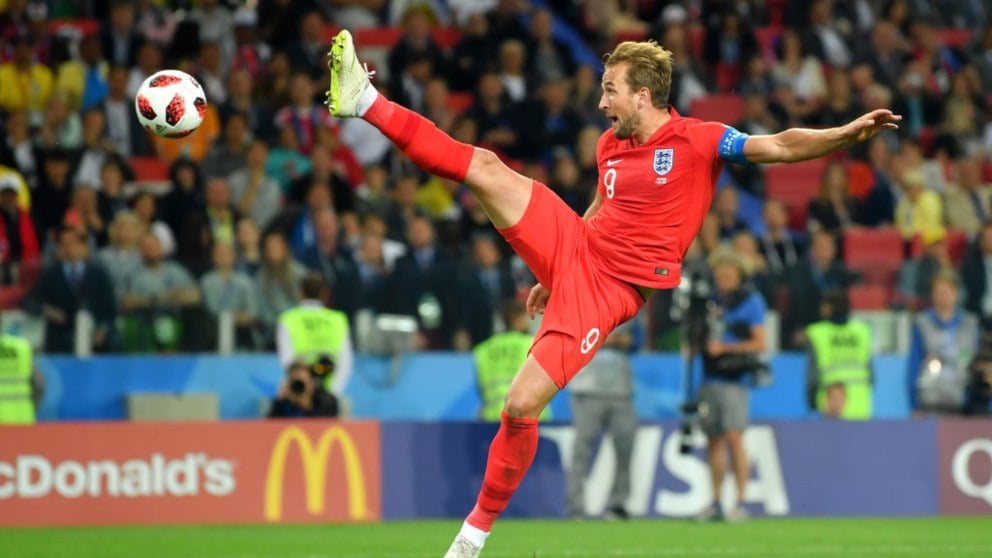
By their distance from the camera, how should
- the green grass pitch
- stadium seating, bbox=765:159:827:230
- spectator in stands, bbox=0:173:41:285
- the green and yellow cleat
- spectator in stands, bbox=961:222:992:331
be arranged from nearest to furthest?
1. the green and yellow cleat
2. the green grass pitch
3. spectator in stands, bbox=0:173:41:285
4. spectator in stands, bbox=961:222:992:331
5. stadium seating, bbox=765:159:827:230

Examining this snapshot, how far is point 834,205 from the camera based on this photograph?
17.4 m

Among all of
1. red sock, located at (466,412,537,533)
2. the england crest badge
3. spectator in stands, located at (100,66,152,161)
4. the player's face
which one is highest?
spectator in stands, located at (100,66,152,161)

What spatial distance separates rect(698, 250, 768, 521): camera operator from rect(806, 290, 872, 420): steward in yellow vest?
1.11 m

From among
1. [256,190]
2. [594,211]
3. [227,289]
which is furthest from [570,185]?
[594,211]

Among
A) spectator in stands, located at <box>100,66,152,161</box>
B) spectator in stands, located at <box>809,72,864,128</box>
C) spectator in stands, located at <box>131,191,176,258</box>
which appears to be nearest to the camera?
spectator in stands, located at <box>131,191,176,258</box>

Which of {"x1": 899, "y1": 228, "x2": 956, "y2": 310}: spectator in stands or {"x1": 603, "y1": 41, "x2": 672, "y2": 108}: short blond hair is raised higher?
{"x1": 603, "y1": 41, "x2": 672, "y2": 108}: short blond hair

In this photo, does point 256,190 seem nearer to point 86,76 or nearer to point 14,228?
point 14,228

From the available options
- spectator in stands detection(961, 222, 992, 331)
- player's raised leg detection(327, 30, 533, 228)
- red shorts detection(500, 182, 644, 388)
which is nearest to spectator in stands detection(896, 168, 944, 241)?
spectator in stands detection(961, 222, 992, 331)

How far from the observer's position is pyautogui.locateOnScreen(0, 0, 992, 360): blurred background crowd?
14.6 meters

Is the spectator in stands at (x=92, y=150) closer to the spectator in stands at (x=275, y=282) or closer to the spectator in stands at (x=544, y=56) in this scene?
the spectator in stands at (x=275, y=282)

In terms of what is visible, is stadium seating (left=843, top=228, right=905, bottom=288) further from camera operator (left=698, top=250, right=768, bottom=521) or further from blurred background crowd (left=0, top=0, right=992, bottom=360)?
camera operator (left=698, top=250, right=768, bottom=521)

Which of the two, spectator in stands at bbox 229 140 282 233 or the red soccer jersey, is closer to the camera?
the red soccer jersey

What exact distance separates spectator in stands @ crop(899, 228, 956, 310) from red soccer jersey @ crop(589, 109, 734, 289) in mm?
7485

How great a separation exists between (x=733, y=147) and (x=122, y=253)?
7807 mm
